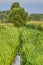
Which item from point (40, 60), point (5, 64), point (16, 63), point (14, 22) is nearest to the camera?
point (40, 60)

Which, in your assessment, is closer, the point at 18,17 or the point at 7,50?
the point at 7,50

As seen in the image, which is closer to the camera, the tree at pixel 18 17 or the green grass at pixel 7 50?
the green grass at pixel 7 50

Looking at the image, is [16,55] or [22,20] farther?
[22,20]

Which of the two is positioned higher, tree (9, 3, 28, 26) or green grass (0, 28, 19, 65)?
green grass (0, 28, 19, 65)

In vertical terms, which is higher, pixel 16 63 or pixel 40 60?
pixel 40 60

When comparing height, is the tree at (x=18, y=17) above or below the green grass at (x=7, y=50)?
below

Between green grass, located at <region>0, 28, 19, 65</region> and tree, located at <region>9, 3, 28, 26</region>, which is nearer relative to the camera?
green grass, located at <region>0, 28, 19, 65</region>

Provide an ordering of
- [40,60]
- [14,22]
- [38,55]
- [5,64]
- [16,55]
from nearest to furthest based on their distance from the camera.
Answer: [40,60] → [38,55] → [5,64] → [16,55] → [14,22]

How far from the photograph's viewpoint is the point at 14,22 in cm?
6606

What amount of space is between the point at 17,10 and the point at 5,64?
2253 inches

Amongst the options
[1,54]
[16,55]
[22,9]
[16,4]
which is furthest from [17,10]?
[1,54]

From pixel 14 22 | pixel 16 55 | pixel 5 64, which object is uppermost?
pixel 5 64

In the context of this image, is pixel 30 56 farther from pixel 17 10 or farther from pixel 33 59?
pixel 17 10

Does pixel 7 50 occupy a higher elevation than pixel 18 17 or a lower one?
higher
